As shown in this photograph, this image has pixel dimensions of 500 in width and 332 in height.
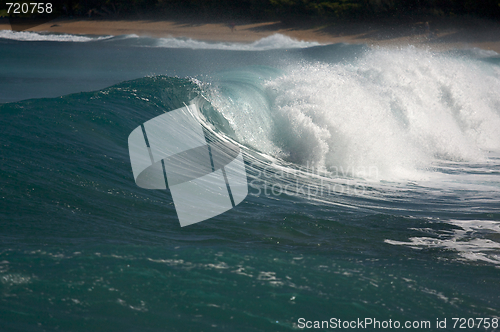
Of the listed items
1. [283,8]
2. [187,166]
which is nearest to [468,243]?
[187,166]

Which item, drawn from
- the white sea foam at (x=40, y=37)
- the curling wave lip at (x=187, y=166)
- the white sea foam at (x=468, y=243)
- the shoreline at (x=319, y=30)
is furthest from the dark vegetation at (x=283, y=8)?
the white sea foam at (x=468, y=243)

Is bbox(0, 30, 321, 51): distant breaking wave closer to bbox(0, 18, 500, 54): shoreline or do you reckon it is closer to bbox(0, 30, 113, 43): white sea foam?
bbox(0, 30, 113, 43): white sea foam

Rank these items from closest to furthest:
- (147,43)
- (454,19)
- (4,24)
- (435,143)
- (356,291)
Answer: (356,291) → (435,143) → (454,19) → (147,43) → (4,24)

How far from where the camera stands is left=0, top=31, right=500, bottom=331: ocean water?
2691mm

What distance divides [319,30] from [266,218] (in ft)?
88.6

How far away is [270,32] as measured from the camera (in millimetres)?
29844

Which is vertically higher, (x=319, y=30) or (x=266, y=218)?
(x=319, y=30)

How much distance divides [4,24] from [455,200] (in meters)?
36.1

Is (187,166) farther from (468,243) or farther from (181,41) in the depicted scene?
(181,41)

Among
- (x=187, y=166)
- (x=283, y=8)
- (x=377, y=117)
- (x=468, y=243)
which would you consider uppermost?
(x=283, y=8)

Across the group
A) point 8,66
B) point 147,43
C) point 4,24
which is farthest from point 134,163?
point 4,24

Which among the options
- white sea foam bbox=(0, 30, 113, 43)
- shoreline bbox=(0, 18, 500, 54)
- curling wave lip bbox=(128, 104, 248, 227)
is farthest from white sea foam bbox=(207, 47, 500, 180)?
white sea foam bbox=(0, 30, 113, 43)

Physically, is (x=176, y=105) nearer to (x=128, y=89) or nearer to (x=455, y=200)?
(x=128, y=89)

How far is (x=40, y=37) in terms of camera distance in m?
29.9
